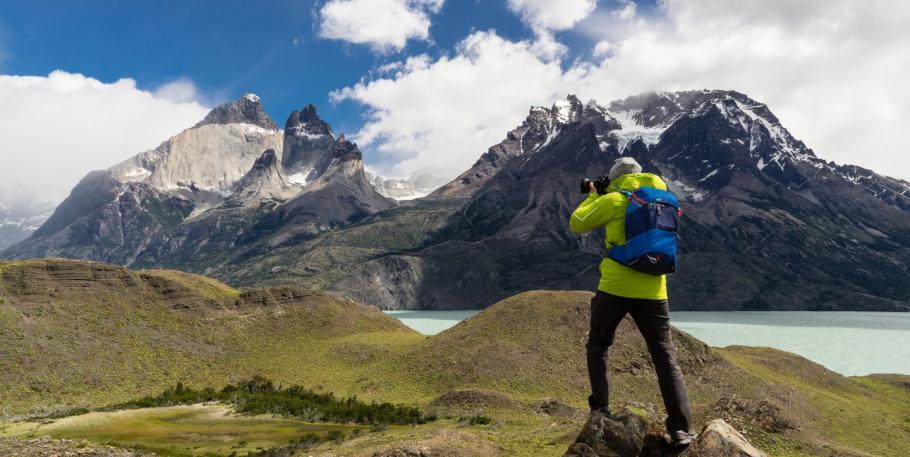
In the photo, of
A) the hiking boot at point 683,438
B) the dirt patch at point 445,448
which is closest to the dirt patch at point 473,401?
the dirt patch at point 445,448

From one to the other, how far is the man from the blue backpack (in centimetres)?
23

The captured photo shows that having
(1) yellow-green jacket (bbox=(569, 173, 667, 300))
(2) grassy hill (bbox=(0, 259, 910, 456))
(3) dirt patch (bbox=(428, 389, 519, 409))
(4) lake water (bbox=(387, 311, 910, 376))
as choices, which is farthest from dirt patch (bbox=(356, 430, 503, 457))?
(4) lake water (bbox=(387, 311, 910, 376))

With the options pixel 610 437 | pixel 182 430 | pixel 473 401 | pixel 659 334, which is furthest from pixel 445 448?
pixel 473 401

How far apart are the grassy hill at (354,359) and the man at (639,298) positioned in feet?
82.0

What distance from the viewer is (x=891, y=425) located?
4766cm

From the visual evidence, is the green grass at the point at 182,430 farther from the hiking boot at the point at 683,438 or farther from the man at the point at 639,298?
the man at the point at 639,298

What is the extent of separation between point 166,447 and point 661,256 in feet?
Result: 96.1

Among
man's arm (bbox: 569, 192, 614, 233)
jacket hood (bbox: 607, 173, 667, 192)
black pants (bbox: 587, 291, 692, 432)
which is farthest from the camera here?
jacket hood (bbox: 607, 173, 667, 192)

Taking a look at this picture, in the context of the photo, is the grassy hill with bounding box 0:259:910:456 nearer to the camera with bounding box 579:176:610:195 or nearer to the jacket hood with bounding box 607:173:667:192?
the camera with bounding box 579:176:610:195

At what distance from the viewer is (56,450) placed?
74.5 ft

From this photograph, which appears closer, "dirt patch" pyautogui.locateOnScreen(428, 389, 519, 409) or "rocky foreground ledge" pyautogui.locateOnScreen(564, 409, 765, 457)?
"rocky foreground ledge" pyautogui.locateOnScreen(564, 409, 765, 457)

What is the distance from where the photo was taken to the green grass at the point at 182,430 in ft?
96.0

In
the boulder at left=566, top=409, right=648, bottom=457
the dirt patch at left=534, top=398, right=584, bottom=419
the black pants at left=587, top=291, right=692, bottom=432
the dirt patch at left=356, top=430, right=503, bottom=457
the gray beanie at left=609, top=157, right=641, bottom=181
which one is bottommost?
the dirt patch at left=534, top=398, right=584, bottom=419

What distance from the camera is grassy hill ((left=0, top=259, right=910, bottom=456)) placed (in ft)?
157
